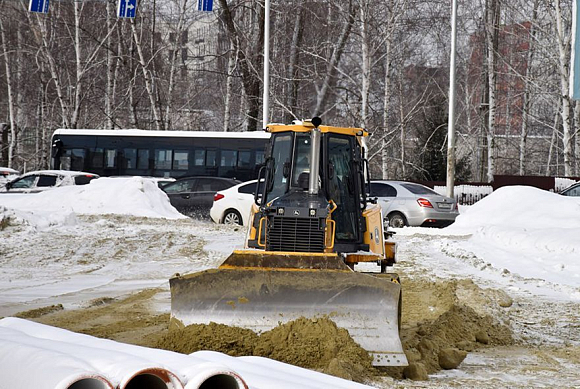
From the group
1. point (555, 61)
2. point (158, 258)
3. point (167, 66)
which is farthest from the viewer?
point (167, 66)

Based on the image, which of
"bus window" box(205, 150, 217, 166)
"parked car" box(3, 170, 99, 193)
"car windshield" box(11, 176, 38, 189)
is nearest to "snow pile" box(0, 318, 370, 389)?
"parked car" box(3, 170, 99, 193)

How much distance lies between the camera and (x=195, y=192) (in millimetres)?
25000

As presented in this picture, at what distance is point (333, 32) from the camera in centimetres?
3050

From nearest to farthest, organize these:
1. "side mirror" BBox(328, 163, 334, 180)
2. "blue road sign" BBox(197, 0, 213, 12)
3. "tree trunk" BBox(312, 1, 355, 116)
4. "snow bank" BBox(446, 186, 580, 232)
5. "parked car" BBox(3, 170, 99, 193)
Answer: "side mirror" BBox(328, 163, 334, 180) → "snow bank" BBox(446, 186, 580, 232) → "parked car" BBox(3, 170, 99, 193) → "tree trunk" BBox(312, 1, 355, 116) → "blue road sign" BBox(197, 0, 213, 12)

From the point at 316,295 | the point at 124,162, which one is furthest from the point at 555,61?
the point at 316,295

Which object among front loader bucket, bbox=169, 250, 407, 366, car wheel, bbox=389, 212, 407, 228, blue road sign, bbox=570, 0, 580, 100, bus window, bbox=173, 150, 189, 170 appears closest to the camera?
front loader bucket, bbox=169, 250, 407, 366

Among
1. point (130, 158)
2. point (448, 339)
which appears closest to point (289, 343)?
point (448, 339)

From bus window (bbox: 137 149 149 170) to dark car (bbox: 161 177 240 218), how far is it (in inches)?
144

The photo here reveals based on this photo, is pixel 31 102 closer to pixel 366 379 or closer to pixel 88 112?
pixel 88 112

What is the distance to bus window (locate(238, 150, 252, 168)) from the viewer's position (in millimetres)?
28188

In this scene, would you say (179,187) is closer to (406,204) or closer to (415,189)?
(406,204)

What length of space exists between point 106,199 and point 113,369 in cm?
2130

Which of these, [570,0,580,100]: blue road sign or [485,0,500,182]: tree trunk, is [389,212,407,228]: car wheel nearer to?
[570,0,580,100]: blue road sign

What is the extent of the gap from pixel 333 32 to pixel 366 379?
2517 centimetres
